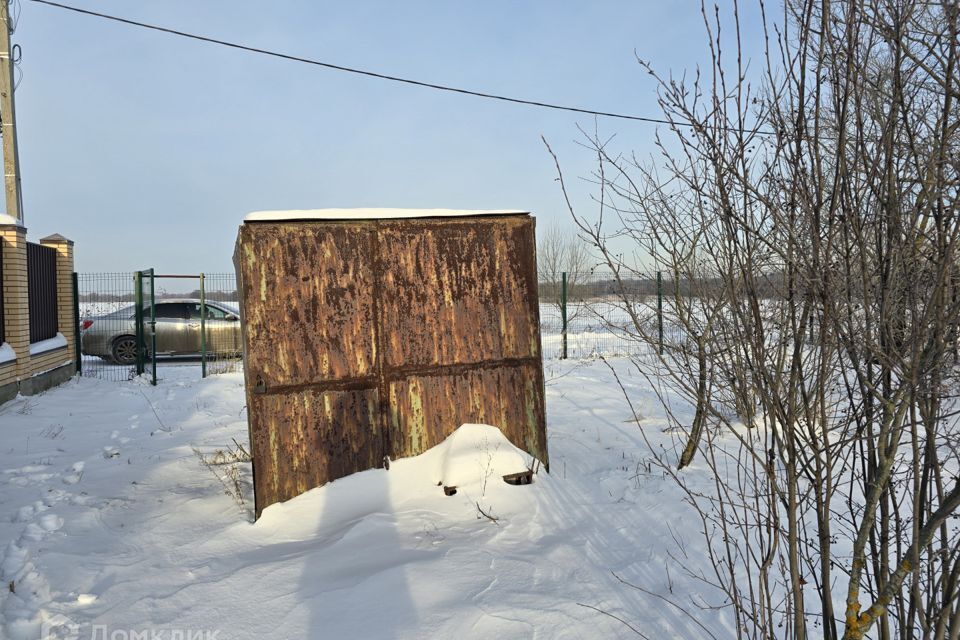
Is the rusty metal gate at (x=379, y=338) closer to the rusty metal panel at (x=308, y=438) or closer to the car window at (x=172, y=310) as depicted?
the rusty metal panel at (x=308, y=438)

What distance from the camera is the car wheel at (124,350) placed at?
1260 centimetres

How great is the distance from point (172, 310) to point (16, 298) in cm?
424

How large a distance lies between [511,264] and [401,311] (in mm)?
898

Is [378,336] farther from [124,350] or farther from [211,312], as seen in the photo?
[124,350]

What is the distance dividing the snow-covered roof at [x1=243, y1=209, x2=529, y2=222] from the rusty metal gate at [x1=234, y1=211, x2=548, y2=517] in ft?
0.06

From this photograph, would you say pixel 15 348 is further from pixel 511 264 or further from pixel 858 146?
pixel 858 146

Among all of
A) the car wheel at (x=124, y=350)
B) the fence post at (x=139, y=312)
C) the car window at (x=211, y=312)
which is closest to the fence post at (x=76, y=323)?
the car wheel at (x=124, y=350)

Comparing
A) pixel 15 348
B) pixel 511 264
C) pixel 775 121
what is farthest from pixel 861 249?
pixel 15 348

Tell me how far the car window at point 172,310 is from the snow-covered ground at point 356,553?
8.00 metres

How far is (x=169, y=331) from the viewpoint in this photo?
1273 centimetres

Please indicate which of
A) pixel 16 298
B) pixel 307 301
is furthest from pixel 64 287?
pixel 307 301

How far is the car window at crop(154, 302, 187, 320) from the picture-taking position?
1287 centimetres

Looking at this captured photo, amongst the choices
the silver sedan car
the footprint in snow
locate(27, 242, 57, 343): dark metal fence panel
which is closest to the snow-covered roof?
the footprint in snow

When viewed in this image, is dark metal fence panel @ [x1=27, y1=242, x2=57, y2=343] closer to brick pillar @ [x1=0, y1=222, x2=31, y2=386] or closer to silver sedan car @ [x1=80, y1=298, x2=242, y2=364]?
brick pillar @ [x1=0, y1=222, x2=31, y2=386]
